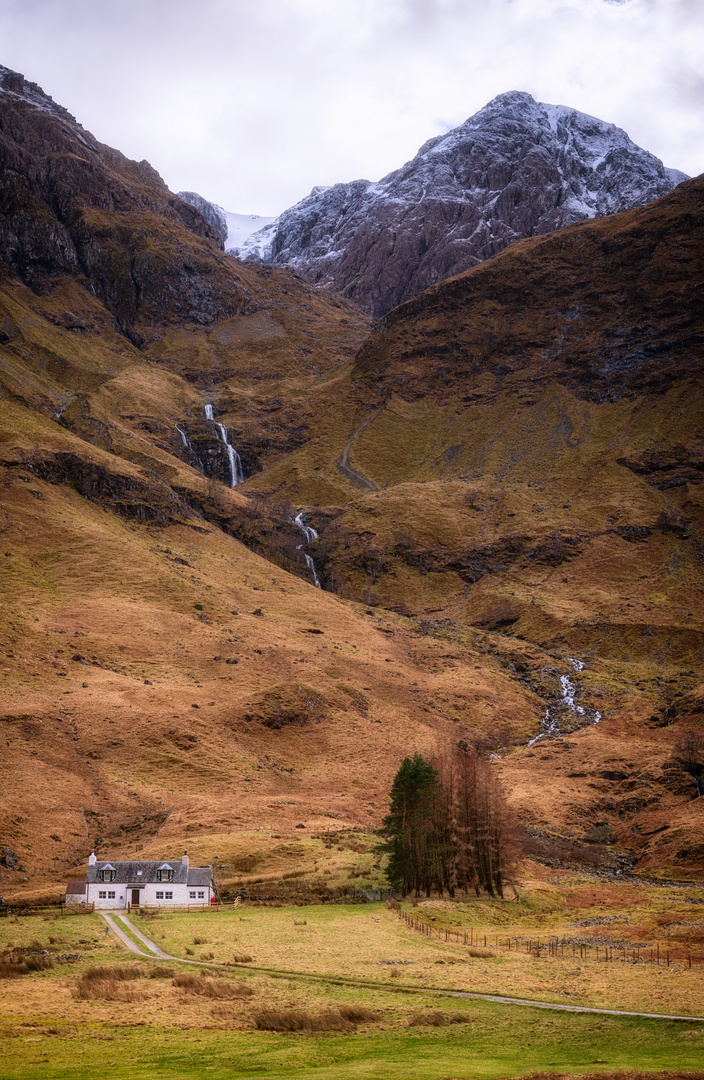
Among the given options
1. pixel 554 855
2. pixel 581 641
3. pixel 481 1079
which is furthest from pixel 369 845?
pixel 581 641

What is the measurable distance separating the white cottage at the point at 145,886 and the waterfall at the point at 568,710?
202ft

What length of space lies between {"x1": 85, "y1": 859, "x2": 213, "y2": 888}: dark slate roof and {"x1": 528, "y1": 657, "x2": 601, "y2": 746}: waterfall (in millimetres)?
61087

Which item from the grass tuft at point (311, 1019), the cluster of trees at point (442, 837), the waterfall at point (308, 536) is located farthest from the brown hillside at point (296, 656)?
the grass tuft at point (311, 1019)

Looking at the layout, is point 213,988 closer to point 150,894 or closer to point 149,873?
point 150,894

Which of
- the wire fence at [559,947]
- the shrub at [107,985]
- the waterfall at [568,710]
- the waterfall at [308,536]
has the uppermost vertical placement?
the waterfall at [308,536]

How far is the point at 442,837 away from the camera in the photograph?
62406 mm

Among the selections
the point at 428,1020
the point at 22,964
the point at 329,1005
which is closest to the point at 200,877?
the point at 22,964

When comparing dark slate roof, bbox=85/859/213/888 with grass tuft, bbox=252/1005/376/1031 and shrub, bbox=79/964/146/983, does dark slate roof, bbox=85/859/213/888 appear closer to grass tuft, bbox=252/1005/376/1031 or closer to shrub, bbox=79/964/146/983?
shrub, bbox=79/964/146/983

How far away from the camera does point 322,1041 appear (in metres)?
25.5

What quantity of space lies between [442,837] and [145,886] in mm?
20196

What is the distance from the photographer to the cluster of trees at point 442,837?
60156 mm

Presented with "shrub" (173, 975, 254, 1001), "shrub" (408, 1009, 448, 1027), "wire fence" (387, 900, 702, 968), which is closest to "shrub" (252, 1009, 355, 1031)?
"shrub" (408, 1009, 448, 1027)

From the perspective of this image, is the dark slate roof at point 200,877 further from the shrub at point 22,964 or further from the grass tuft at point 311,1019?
the grass tuft at point 311,1019

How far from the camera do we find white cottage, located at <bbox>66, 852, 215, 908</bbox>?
2325 inches
